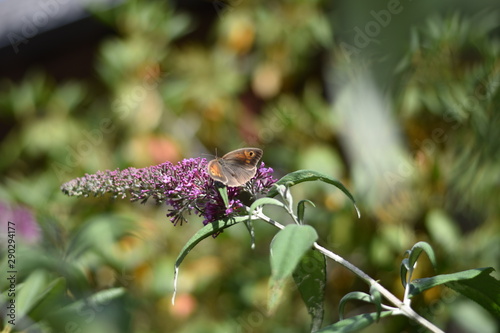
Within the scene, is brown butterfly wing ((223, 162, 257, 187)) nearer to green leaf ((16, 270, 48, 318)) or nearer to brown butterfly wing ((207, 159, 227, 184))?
brown butterfly wing ((207, 159, 227, 184))

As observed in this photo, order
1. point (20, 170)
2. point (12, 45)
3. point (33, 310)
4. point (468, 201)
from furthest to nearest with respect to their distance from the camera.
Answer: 1. point (12, 45)
2. point (20, 170)
3. point (468, 201)
4. point (33, 310)

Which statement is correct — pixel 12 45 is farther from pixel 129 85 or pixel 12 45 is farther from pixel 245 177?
pixel 245 177

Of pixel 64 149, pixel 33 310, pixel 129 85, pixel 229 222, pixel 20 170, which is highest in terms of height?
pixel 229 222

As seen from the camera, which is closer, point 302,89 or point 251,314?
point 251,314

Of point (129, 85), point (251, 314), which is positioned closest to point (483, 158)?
point (251, 314)

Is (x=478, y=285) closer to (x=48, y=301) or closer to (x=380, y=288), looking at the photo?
(x=380, y=288)

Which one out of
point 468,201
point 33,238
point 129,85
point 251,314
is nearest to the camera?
point 33,238

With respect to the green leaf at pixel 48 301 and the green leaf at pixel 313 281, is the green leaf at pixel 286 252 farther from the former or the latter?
the green leaf at pixel 48 301

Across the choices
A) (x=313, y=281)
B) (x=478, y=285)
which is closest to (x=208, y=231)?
(x=313, y=281)
